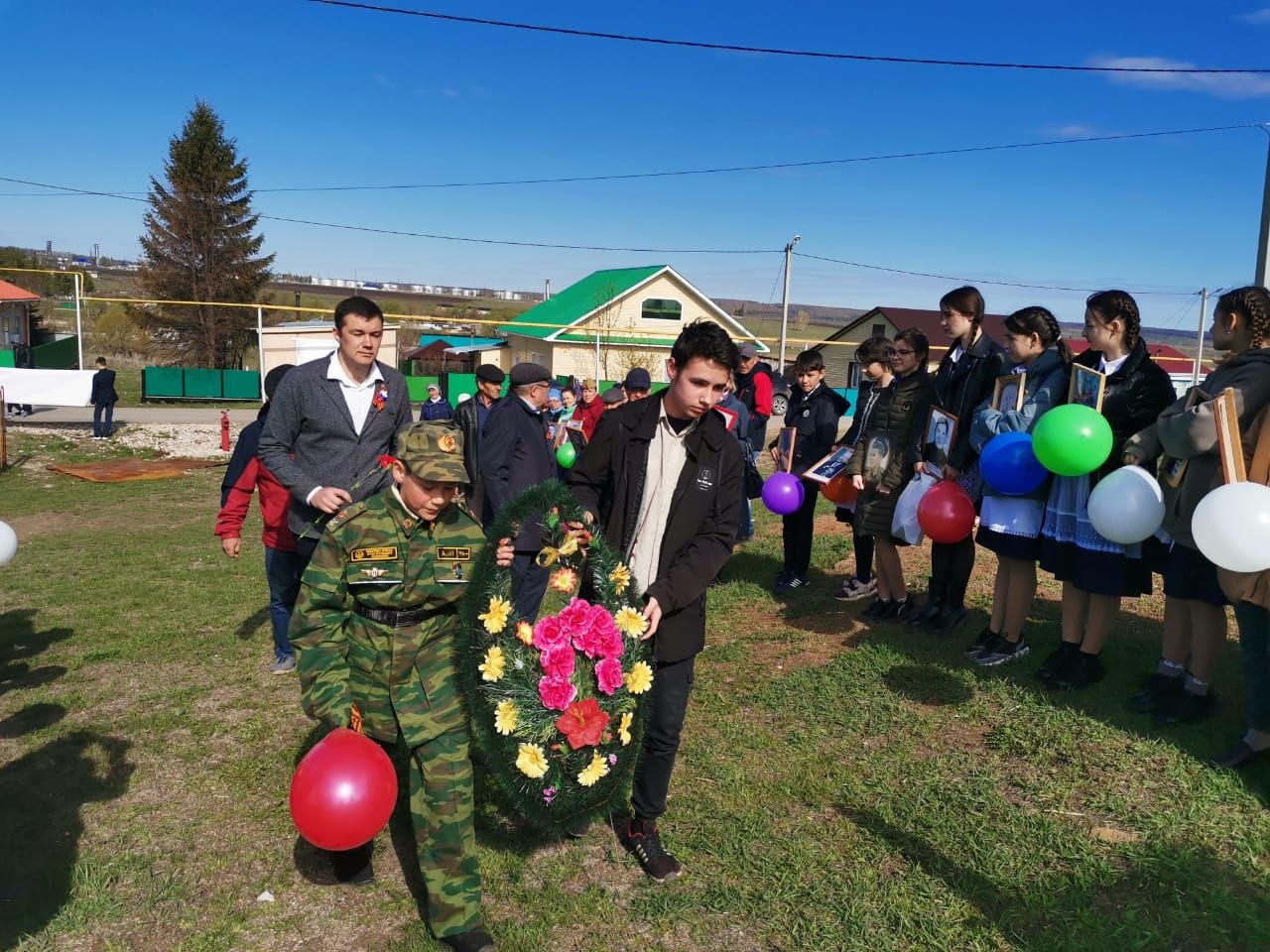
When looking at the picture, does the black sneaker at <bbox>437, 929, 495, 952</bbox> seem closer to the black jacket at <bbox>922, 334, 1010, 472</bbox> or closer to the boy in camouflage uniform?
the boy in camouflage uniform

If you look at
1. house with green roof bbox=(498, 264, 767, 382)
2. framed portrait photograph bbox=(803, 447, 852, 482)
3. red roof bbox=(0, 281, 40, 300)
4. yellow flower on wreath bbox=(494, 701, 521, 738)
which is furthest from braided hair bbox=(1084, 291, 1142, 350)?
red roof bbox=(0, 281, 40, 300)

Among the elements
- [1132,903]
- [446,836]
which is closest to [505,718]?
[446,836]

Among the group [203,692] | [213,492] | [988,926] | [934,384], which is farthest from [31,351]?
[988,926]

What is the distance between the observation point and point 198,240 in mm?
42375

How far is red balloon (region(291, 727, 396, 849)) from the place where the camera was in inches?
109

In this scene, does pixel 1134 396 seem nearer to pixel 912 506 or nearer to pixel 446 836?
pixel 912 506

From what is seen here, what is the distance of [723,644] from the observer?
6371 mm

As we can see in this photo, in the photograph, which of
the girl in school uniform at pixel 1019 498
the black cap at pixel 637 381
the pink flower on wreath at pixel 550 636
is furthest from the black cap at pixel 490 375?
the pink flower on wreath at pixel 550 636

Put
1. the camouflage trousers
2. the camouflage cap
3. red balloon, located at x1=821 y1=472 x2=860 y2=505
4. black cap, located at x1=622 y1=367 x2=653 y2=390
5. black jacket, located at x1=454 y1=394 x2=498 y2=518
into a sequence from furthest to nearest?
black cap, located at x1=622 y1=367 x2=653 y2=390 < red balloon, located at x1=821 y1=472 x2=860 y2=505 < black jacket, located at x1=454 y1=394 x2=498 y2=518 < the camouflage trousers < the camouflage cap

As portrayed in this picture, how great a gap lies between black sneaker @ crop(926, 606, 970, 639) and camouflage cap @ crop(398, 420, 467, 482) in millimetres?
4179

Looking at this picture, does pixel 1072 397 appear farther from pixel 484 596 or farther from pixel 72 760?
pixel 72 760

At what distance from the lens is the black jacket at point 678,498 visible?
3.40m

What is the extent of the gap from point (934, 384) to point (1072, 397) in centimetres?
130

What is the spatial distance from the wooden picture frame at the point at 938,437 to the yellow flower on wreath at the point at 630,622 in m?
3.24
